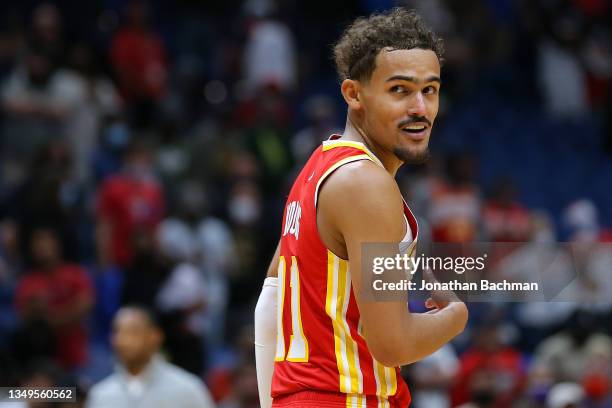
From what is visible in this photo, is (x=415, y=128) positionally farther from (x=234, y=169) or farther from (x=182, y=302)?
(x=234, y=169)

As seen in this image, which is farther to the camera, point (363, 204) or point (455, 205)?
point (455, 205)

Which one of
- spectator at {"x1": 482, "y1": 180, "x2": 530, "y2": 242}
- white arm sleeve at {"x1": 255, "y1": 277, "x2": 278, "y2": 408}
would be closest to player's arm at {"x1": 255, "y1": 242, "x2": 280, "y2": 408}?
white arm sleeve at {"x1": 255, "y1": 277, "x2": 278, "y2": 408}

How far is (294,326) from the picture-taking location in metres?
3.57

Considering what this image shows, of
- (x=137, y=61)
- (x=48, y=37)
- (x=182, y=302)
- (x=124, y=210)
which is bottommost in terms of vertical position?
Result: (x=182, y=302)

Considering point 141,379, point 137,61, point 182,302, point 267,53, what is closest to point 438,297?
point 141,379

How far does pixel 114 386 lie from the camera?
7.12 metres

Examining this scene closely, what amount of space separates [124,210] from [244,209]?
4.10 feet

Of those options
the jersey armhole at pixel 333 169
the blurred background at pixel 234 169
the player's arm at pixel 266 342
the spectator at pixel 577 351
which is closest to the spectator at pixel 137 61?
the blurred background at pixel 234 169

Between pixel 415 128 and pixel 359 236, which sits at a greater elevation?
pixel 415 128

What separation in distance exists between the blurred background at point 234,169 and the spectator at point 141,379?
349 mm

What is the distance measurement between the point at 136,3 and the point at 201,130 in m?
2.32

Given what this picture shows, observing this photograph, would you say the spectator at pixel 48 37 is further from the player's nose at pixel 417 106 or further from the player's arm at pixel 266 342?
the player's nose at pixel 417 106

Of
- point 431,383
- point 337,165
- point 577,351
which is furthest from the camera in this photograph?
point 577,351

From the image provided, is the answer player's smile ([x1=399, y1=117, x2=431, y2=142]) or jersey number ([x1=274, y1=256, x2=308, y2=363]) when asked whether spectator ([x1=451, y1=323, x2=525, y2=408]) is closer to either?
jersey number ([x1=274, y1=256, x2=308, y2=363])
